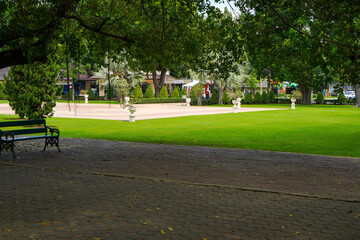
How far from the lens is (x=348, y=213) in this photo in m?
6.72

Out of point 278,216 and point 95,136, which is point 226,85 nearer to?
point 95,136

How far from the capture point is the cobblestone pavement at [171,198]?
5.84 metres

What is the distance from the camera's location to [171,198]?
7.61 metres

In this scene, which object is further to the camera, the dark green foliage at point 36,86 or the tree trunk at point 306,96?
the tree trunk at point 306,96

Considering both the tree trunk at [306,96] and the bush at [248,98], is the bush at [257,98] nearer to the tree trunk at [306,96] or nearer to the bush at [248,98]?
the bush at [248,98]

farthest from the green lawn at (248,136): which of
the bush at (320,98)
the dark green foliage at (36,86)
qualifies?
the bush at (320,98)

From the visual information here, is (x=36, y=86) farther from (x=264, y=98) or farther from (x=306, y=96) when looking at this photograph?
(x=264, y=98)

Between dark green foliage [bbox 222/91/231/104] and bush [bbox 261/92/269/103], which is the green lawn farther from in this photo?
bush [bbox 261/92/269/103]

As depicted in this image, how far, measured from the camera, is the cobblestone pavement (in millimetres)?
5840

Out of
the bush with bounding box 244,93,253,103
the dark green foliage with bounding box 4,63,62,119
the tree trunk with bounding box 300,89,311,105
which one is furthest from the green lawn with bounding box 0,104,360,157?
the bush with bounding box 244,93,253,103

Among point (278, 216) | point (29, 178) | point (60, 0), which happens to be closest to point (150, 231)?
point (278, 216)

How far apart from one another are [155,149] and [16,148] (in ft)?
13.7

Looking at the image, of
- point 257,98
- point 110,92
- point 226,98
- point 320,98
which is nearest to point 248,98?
point 257,98

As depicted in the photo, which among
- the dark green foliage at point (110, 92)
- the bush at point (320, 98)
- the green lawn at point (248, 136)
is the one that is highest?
the dark green foliage at point (110, 92)
